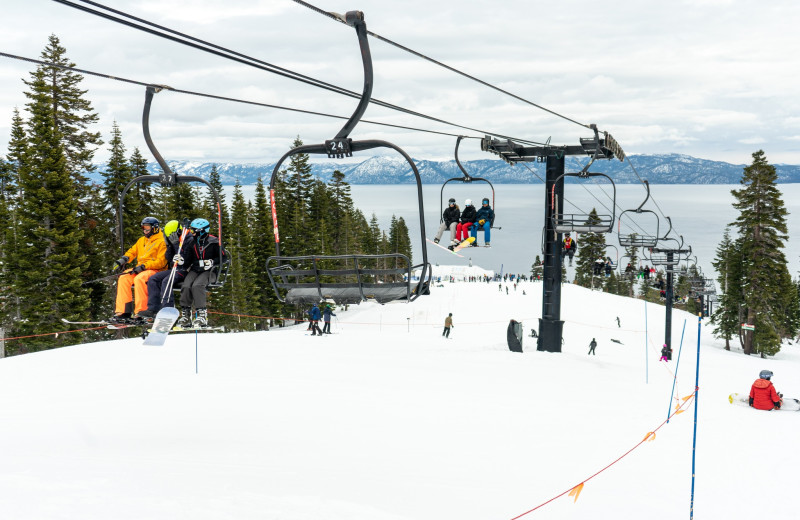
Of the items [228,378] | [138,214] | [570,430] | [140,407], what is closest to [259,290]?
[138,214]

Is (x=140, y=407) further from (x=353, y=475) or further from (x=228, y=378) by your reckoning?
(x=353, y=475)

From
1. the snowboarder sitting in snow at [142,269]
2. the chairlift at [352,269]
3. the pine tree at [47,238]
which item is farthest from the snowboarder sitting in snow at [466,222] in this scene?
the pine tree at [47,238]

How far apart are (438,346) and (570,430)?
1225cm

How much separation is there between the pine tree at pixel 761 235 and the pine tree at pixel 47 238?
39.0 m

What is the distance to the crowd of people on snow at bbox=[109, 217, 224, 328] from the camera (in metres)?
9.13

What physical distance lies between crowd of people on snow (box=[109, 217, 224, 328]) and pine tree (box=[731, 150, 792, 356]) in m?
38.1

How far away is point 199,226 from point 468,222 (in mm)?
8478

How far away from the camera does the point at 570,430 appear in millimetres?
12742

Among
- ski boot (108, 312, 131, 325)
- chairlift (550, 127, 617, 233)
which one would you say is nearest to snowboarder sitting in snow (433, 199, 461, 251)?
chairlift (550, 127, 617, 233)

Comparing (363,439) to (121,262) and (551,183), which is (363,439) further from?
(551,183)

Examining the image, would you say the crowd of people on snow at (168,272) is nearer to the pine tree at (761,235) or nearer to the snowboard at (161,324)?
the snowboard at (161,324)

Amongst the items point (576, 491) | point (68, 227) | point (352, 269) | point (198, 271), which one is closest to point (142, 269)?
point (198, 271)

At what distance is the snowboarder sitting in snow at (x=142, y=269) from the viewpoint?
938 cm

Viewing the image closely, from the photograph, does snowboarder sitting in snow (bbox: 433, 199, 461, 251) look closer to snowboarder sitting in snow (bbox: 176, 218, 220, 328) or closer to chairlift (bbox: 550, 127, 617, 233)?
chairlift (bbox: 550, 127, 617, 233)
